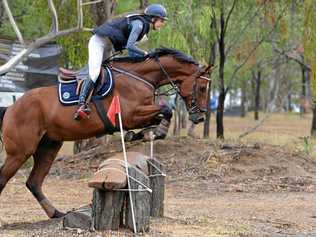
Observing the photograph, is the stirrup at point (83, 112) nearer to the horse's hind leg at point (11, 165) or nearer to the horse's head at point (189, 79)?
the horse's hind leg at point (11, 165)

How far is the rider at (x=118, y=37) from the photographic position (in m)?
9.59

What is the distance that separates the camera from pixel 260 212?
12172mm

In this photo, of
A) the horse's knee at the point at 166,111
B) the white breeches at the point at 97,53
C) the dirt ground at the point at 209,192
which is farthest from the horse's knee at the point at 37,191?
the horse's knee at the point at 166,111

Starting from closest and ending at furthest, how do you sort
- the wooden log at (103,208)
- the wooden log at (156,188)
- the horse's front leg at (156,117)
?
1. the wooden log at (103,208)
2. the horse's front leg at (156,117)
3. the wooden log at (156,188)

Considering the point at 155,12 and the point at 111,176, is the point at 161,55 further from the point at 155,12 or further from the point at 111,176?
the point at 111,176

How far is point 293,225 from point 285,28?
46.3ft

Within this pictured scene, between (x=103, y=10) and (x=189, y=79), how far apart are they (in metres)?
9.24

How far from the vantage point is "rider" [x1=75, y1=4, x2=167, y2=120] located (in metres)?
9.59

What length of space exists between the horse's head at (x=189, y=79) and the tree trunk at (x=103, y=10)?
8.59m

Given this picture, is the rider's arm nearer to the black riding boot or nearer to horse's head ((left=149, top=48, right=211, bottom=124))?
horse's head ((left=149, top=48, right=211, bottom=124))

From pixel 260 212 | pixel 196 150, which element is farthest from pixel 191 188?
pixel 260 212

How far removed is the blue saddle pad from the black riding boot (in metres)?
0.12

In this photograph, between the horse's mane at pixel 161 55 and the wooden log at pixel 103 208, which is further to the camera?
the horse's mane at pixel 161 55

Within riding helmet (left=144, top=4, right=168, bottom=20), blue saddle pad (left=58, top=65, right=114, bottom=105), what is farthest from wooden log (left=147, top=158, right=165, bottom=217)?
riding helmet (left=144, top=4, right=168, bottom=20)
